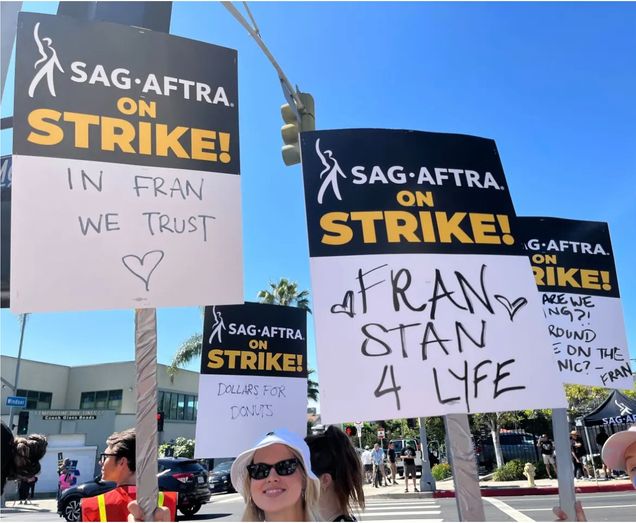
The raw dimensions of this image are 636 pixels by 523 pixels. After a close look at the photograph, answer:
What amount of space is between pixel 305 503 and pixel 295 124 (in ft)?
15.0

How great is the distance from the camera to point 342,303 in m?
2.25

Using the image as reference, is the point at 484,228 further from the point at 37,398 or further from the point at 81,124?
the point at 37,398

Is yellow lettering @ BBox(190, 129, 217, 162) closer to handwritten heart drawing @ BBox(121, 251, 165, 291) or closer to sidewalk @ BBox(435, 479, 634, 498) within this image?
handwritten heart drawing @ BBox(121, 251, 165, 291)

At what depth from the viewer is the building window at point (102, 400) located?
3400 centimetres

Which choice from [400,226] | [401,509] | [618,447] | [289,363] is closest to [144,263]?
[400,226]

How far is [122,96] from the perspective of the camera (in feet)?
7.63

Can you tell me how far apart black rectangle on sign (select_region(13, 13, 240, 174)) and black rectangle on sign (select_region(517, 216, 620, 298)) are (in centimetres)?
A: 269

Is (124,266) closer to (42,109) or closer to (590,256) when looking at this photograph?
(42,109)

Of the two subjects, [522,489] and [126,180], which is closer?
[126,180]

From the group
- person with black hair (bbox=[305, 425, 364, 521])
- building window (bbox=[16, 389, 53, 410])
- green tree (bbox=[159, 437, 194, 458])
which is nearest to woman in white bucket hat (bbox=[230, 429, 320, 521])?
person with black hair (bbox=[305, 425, 364, 521])

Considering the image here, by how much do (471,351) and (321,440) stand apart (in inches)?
40.6

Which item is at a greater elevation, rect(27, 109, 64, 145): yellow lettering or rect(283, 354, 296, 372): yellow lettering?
rect(27, 109, 64, 145): yellow lettering

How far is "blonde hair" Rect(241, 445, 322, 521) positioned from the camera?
7.23 feet

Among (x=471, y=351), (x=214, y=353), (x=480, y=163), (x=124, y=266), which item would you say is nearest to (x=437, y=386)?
(x=471, y=351)
